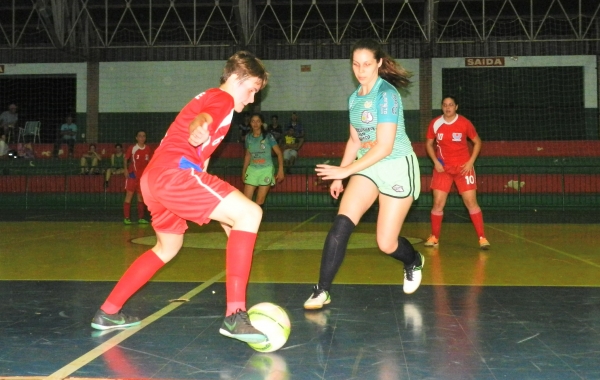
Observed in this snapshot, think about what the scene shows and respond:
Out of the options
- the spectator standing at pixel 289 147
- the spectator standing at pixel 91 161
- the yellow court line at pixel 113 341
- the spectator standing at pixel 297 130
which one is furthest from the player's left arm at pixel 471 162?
the spectator standing at pixel 91 161

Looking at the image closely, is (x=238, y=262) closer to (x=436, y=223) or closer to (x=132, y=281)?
(x=132, y=281)

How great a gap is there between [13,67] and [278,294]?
25049mm

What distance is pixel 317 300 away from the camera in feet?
16.2

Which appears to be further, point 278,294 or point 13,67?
point 13,67

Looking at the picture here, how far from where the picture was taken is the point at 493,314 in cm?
472

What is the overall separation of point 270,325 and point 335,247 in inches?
52.4

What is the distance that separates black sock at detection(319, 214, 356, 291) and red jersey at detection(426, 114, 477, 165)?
4428mm

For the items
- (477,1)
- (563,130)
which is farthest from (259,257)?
(563,130)

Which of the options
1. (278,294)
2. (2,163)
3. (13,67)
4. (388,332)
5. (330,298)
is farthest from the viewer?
(13,67)

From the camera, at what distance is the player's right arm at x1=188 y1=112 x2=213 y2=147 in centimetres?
373

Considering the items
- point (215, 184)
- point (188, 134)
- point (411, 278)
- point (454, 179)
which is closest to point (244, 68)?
point (188, 134)

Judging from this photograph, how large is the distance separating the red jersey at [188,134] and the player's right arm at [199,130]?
148 mm

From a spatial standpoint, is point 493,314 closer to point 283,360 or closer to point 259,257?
point 283,360

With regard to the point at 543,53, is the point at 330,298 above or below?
below
